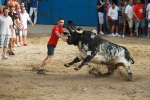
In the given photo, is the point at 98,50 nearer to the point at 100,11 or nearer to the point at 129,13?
the point at 129,13

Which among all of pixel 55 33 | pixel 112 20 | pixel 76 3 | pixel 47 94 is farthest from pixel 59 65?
pixel 76 3

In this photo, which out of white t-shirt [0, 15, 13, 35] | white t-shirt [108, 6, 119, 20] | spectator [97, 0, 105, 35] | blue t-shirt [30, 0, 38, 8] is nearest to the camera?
white t-shirt [0, 15, 13, 35]

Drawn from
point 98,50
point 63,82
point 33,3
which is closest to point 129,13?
point 33,3

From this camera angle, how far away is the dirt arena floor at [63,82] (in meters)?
10.8

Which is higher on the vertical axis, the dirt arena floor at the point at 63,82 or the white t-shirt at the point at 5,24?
the white t-shirt at the point at 5,24

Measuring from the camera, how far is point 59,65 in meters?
15.0

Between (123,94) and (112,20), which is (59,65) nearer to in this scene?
(123,94)

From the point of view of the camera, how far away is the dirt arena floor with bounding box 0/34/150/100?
1084cm

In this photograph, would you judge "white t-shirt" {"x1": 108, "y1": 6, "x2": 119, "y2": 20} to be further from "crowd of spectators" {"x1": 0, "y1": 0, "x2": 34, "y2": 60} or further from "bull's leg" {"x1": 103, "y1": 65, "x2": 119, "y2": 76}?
"bull's leg" {"x1": 103, "y1": 65, "x2": 119, "y2": 76}

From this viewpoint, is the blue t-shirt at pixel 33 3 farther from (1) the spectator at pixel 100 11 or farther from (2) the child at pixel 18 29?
(2) the child at pixel 18 29

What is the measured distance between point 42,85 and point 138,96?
263 centimetres

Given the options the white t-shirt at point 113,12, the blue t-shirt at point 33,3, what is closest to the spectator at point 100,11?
the white t-shirt at point 113,12

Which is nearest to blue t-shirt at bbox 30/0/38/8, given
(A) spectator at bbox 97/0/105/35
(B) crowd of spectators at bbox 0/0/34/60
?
(A) spectator at bbox 97/0/105/35

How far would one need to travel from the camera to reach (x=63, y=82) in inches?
488
